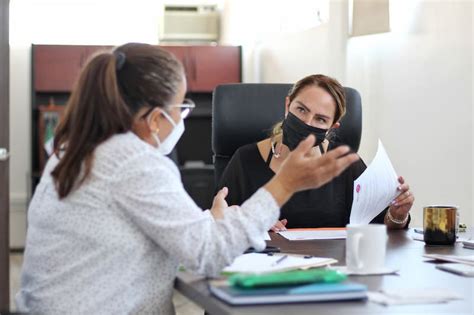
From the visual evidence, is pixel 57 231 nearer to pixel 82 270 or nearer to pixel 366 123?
pixel 82 270

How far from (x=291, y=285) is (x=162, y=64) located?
→ 1.53ft

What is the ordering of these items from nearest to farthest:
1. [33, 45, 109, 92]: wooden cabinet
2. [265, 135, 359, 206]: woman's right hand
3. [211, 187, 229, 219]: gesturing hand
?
1. [265, 135, 359, 206]: woman's right hand
2. [211, 187, 229, 219]: gesturing hand
3. [33, 45, 109, 92]: wooden cabinet

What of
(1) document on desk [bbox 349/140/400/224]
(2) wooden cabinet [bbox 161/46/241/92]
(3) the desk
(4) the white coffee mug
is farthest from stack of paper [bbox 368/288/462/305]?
(2) wooden cabinet [bbox 161/46/241/92]

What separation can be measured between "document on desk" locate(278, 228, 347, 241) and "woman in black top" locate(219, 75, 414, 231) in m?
0.30

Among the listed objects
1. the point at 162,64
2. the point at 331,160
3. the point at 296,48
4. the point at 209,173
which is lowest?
the point at 209,173

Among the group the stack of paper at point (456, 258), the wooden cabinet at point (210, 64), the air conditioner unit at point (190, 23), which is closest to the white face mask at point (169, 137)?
the stack of paper at point (456, 258)

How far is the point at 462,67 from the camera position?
3.38 m

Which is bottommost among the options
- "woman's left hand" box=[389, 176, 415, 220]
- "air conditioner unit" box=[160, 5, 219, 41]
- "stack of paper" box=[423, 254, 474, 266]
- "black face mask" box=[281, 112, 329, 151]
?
"stack of paper" box=[423, 254, 474, 266]

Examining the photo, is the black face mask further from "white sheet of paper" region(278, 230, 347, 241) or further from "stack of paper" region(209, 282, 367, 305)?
"stack of paper" region(209, 282, 367, 305)

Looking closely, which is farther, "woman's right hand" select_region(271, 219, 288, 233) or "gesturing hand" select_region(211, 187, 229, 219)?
"woman's right hand" select_region(271, 219, 288, 233)

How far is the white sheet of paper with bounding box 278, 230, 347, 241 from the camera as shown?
6.46ft

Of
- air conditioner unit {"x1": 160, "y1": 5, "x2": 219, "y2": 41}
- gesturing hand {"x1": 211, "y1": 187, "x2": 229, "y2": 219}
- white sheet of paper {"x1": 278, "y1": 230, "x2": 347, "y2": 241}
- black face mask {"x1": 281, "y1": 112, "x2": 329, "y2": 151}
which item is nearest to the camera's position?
gesturing hand {"x1": 211, "y1": 187, "x2": 229, "y2": 219}

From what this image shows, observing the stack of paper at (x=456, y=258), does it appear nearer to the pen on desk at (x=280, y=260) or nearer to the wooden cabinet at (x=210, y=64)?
the pen on desk at (x=280, y=260)

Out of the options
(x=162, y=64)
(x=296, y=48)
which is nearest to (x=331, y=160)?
(x=162, y=64)
